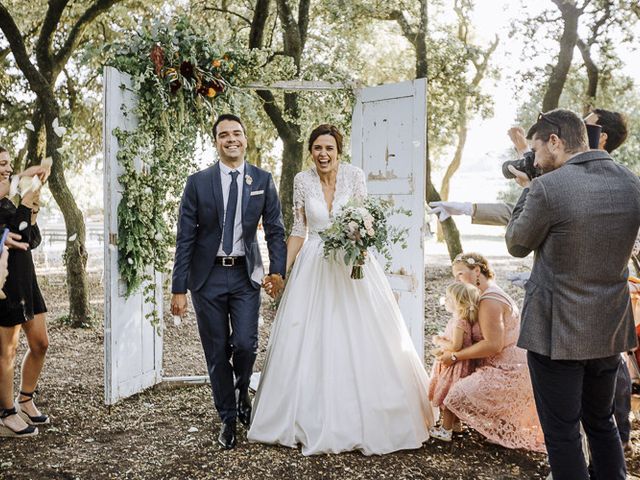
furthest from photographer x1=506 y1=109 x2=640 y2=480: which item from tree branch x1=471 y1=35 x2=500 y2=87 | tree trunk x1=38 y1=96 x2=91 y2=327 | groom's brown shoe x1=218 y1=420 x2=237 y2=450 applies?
tree branch x1=471 y1=35 x2=500 y2=87

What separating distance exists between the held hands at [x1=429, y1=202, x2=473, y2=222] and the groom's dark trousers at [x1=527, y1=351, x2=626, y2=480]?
890 mm

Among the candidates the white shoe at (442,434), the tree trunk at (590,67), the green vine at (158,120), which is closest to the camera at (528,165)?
the white shoe at (442,434)

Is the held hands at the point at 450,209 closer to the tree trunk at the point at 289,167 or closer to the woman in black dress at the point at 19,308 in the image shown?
the woman in black dress at the point at 19,308

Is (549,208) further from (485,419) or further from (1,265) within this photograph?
(1,265)

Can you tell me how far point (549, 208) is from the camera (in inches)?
99.7

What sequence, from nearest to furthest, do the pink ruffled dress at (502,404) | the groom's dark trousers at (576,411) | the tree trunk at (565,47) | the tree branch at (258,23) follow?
1. the groom's dark trousers at (576,411)
2. the pink ruffled dress at (502,404)
3. the tree branch at (258,23)
4. the tree trunk at (565,47)

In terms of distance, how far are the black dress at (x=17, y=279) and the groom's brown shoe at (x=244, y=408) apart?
59.1 inches

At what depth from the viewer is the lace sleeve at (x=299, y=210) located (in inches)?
167

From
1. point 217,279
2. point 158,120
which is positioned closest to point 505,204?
point 217,279

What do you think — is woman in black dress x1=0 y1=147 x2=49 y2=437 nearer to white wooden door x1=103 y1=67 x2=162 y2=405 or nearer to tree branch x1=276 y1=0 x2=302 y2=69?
white wooden door x1=103 y1=67 x2=162 y2=405

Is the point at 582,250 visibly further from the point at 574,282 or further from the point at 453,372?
the point at 453,372

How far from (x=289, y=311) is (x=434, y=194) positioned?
281 inches

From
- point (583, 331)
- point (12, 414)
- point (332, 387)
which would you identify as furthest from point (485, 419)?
point (12, 414)

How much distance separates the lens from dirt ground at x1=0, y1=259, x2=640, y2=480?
3.39m
